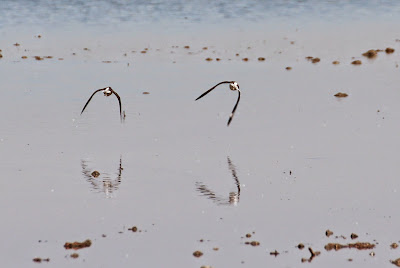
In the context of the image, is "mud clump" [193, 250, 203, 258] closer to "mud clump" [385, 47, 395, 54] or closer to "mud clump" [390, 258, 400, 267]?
"mud clump" [390, 258, 400, 267]

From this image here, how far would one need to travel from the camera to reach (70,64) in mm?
49094

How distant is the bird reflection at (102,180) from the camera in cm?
2738

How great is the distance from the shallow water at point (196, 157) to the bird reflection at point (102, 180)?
3.1 inches

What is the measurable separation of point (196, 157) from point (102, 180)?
3418 millimetres

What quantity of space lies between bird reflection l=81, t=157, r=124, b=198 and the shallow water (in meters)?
0.08

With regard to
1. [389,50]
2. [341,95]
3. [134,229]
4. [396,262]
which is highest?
[396,262]

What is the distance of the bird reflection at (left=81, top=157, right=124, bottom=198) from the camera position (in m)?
27.4

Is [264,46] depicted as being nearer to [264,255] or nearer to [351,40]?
[351,40]

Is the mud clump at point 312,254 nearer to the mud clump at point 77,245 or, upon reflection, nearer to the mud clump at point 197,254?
the mud clump at point 197,254

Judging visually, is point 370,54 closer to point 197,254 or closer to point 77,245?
point 197,254

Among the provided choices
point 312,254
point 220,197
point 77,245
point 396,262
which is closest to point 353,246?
point 312,254

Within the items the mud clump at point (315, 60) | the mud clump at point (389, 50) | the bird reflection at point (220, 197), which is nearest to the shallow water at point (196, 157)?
the bird reflection at point (220, 197)

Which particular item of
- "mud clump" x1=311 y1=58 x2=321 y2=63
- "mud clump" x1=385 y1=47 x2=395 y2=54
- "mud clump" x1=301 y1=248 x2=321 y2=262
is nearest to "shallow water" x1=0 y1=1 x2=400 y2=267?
"mud clump" x1=301 y1=248 x2=321 y2=262

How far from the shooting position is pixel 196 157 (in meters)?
30.5
